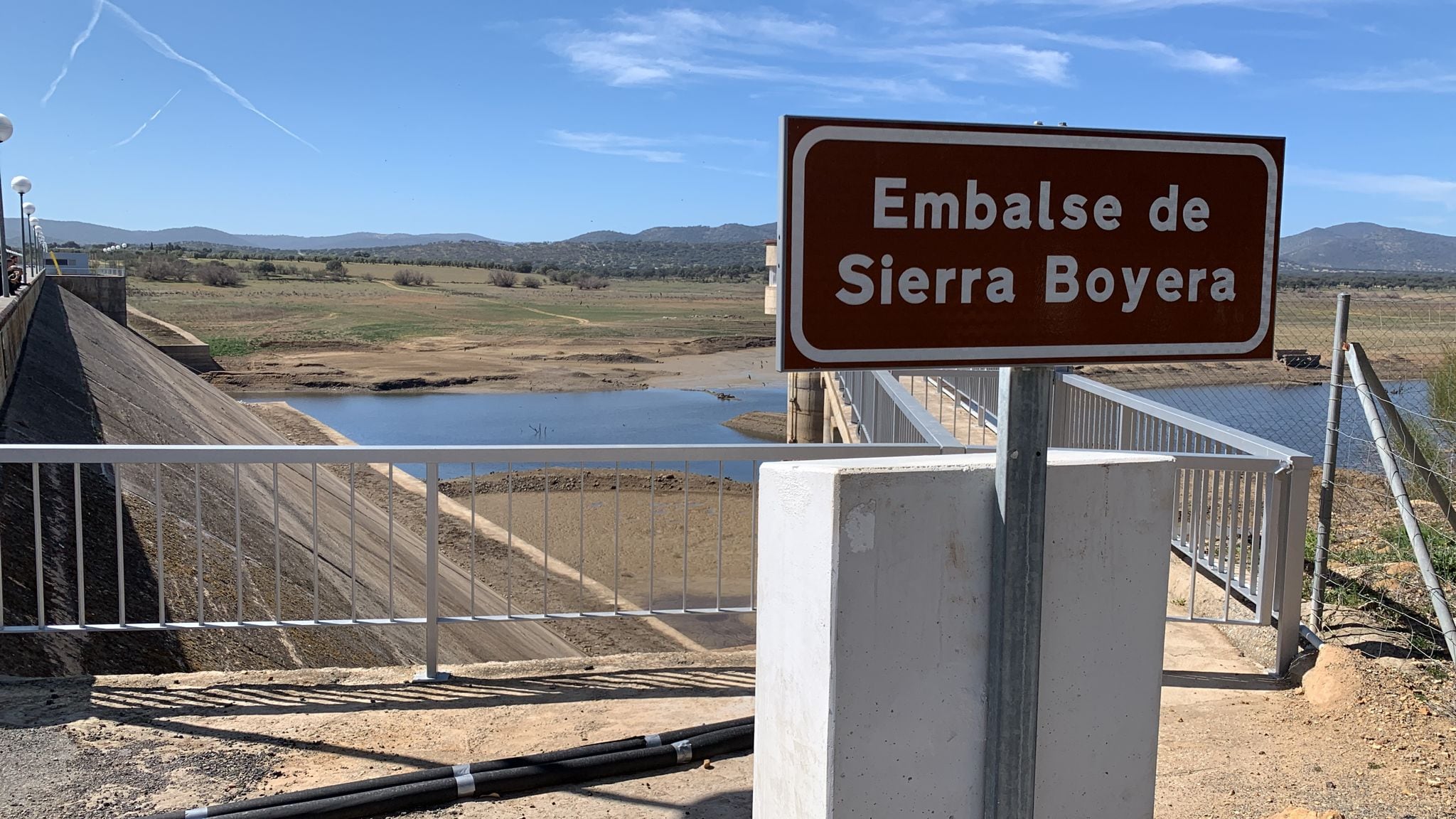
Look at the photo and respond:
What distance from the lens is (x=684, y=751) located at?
4312mm

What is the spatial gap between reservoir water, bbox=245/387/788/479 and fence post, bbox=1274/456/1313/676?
85.9ft

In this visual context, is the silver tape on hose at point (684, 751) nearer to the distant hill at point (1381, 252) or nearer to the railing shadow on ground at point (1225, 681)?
the railing shadow on ground at point (1225, 681)

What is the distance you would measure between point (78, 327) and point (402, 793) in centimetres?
2380

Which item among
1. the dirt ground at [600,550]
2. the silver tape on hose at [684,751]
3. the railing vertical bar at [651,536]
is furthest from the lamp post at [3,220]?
the silver tape on hose at [684,751]

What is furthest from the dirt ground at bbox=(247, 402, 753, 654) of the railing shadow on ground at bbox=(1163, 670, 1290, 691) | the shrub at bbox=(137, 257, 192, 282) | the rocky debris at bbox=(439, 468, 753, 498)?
the shrub at bbox=(137, 257, 192, 282)

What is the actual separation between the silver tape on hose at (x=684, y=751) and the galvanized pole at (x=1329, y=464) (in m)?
3.72

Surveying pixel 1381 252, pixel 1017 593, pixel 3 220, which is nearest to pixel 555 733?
pixel 1017 593

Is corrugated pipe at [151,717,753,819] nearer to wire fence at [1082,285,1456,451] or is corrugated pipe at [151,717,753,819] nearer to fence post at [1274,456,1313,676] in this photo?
fence post at [1274,456,1313,676]

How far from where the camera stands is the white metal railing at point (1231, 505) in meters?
5.68

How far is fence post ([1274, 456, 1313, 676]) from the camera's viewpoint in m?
5.59

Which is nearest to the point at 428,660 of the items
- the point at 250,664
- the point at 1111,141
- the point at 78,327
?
the point at 250,664

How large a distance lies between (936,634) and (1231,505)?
4637 millimetres

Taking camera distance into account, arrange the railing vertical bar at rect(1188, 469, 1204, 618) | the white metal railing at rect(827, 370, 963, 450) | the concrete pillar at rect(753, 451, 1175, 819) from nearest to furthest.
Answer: the concrete pillar at rect(753, 451, 1175, 819) < the railing vertical bar at rect(1188, 469, 1204, 618) < the white metal railing at rect(827, 370, 963, 450)

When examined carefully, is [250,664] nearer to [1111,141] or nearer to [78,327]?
[1111,141]
